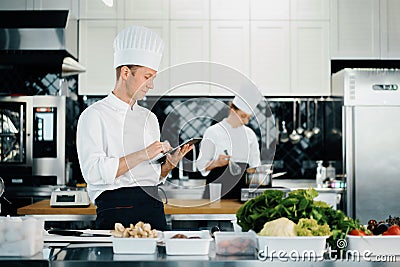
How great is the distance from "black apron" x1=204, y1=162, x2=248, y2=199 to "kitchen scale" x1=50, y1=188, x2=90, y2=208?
819 mm

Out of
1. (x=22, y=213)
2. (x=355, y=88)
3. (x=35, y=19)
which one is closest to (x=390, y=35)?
(x=355, y=88)

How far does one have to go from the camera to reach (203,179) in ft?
19.4

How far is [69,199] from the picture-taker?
4301 mm

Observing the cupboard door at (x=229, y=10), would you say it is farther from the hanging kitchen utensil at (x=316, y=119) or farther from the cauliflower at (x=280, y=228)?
the cauliflower at (x=280, y=228)

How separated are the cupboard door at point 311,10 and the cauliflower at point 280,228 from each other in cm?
377

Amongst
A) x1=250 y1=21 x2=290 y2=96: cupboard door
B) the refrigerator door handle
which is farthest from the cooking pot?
x1=250 y1=21 x2=290 y2=96: cupboard door

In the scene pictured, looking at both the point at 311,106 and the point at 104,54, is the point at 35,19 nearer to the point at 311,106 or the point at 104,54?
the point at 104,54

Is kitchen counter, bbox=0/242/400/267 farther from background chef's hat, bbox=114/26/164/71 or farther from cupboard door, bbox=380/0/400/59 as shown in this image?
cupboard door, bbox=380/0/400/59

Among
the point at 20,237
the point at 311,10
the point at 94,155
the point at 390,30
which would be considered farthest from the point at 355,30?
the point at 20,237

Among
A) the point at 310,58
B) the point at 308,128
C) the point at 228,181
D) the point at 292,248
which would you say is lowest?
the point at 292,248

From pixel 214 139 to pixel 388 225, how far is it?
8.63 ft

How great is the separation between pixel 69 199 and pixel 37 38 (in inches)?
56.9

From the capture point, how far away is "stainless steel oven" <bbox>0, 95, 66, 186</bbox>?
5.29m

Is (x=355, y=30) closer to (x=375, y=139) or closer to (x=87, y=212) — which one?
(x=375, y=139)
